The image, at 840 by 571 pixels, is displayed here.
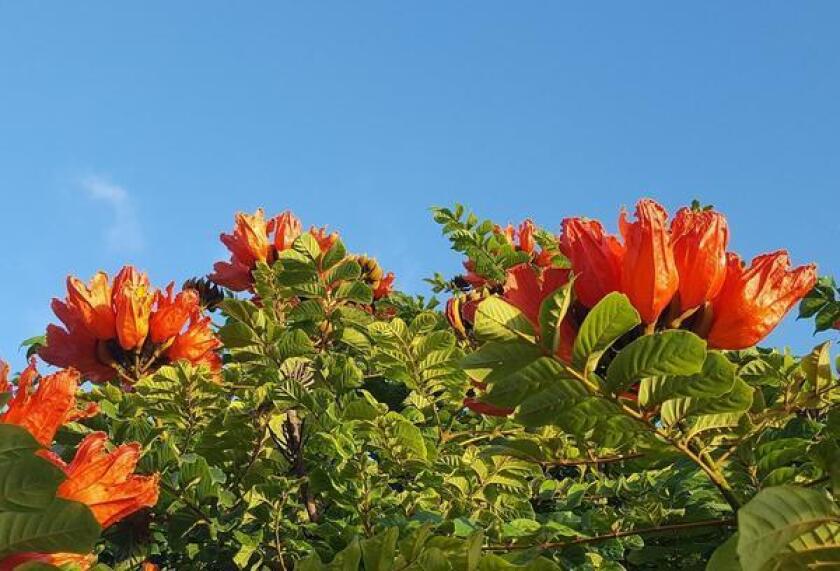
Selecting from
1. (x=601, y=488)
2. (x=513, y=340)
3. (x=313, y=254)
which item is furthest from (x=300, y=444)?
(x=513, y=340)

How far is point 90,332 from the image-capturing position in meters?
3.77

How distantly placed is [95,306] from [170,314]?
0.27 meters

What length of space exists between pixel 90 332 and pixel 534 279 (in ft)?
7.86

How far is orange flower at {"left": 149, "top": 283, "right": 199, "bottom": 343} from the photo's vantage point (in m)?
3.72

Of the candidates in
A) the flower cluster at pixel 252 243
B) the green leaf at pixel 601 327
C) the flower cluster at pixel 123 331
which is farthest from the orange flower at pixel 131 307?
the green leaf at pixel 601 327

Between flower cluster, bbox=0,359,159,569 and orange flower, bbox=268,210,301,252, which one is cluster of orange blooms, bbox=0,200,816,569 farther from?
orange flower, bbox=268,210,301,252

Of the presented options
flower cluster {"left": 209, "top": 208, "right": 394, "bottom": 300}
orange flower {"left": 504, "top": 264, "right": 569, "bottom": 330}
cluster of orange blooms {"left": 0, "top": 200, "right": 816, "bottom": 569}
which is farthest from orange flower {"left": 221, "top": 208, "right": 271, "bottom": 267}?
orange flower {"left": 504, "top": 264, "right": 569, "bottom": 330}

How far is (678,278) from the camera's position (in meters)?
1.69

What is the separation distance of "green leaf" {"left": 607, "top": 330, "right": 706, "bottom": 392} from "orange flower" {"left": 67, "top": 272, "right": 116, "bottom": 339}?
2.68m

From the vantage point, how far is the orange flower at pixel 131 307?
3645 millimetres

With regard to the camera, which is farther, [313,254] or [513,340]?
[313,254]

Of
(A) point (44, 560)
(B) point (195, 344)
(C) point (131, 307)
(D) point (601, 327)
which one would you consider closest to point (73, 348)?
(C) point (131, 307)

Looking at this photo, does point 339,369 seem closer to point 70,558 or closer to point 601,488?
point 601,488

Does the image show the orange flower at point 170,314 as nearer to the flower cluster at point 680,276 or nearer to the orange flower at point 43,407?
the orange flower at point 43,407
